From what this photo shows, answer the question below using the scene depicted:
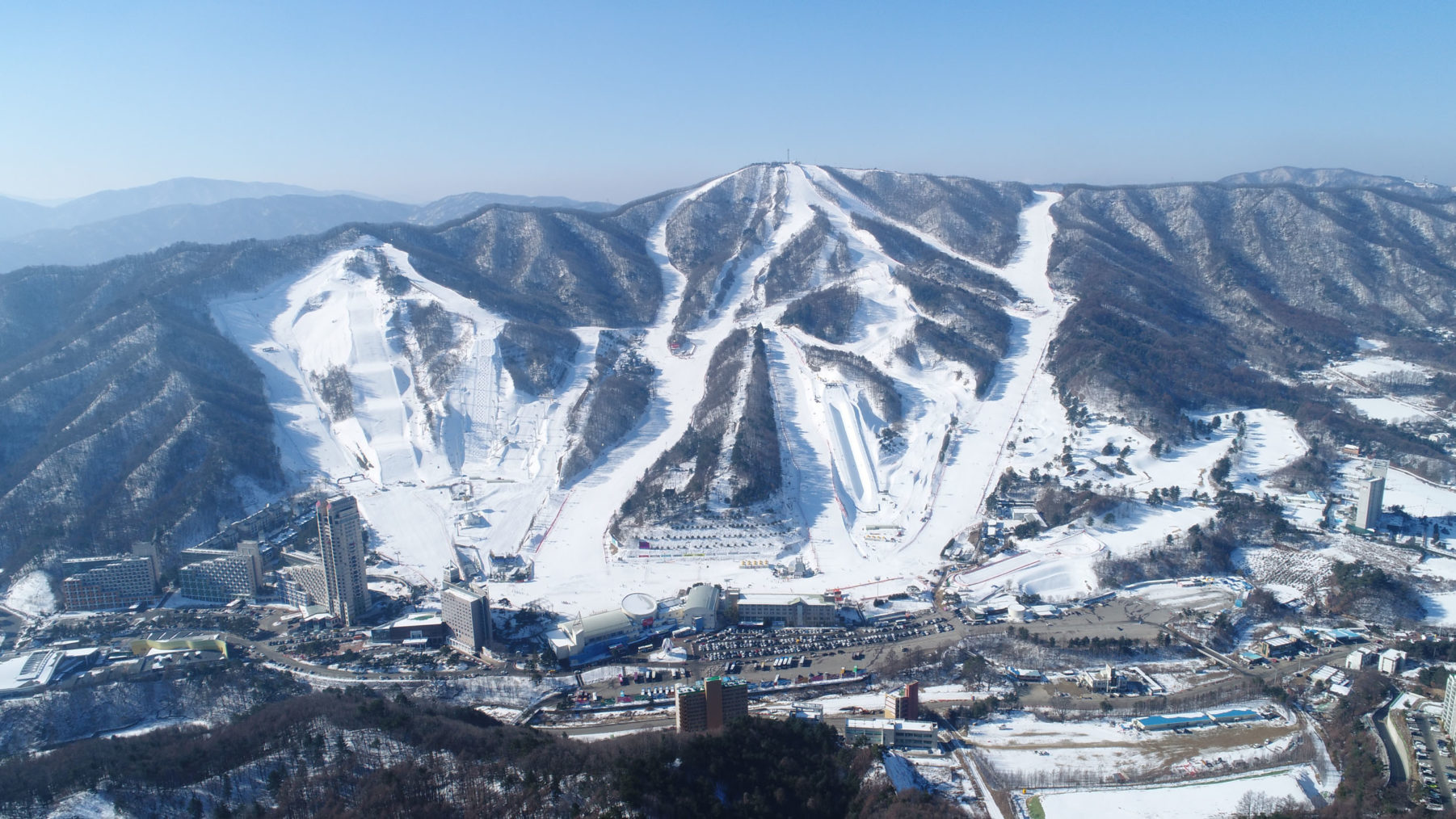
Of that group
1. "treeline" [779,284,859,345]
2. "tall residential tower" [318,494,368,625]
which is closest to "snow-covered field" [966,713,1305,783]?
"tall residential tower" [318,494,368,625]

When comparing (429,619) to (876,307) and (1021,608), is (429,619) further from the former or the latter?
(876,307)

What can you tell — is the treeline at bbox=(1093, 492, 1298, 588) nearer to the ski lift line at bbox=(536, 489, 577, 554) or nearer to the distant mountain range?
the ski lift line at bbox=(536, 489, 577, 554)

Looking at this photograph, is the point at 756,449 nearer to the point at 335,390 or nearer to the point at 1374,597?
the point at 1374,597

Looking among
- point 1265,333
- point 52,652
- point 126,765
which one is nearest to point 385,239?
point 52,652

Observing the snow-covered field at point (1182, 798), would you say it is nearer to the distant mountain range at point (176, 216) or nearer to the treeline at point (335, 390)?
the treeline at point (335, 390)

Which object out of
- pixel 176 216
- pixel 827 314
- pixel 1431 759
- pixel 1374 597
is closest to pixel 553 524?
pixel 827 314

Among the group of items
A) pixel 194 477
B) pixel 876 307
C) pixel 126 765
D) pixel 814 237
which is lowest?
pixel 126 765

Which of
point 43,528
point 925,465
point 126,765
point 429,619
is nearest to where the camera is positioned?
point 126,765
